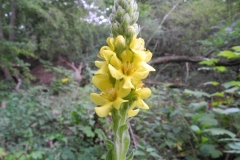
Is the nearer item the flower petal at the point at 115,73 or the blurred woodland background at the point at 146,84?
the flower petal at the point at 115,73

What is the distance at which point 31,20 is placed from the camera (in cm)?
537

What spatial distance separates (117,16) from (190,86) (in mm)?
4297

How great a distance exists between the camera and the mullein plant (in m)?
0.90

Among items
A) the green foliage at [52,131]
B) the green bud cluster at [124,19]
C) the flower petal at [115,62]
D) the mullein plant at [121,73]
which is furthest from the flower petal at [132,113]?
the green foliage at [52,131]

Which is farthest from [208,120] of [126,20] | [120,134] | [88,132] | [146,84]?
[146,84]

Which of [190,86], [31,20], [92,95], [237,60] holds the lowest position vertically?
[190,86]

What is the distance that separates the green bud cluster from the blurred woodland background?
3.44 ft

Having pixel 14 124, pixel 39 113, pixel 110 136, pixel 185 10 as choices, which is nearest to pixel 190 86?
pixel 185 10

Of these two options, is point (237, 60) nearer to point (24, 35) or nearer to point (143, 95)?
point (143, 95)

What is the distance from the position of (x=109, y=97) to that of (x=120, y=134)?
0.60 feet

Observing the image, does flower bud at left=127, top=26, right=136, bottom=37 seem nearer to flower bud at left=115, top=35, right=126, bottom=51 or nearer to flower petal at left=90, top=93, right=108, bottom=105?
flower bud at left=115, top=35, right=126, bottom=51

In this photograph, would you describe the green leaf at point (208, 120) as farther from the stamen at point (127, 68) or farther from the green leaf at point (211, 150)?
the stamen at point (127, 68)

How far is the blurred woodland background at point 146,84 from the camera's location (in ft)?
7.58

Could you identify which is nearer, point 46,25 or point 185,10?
point 46,25
